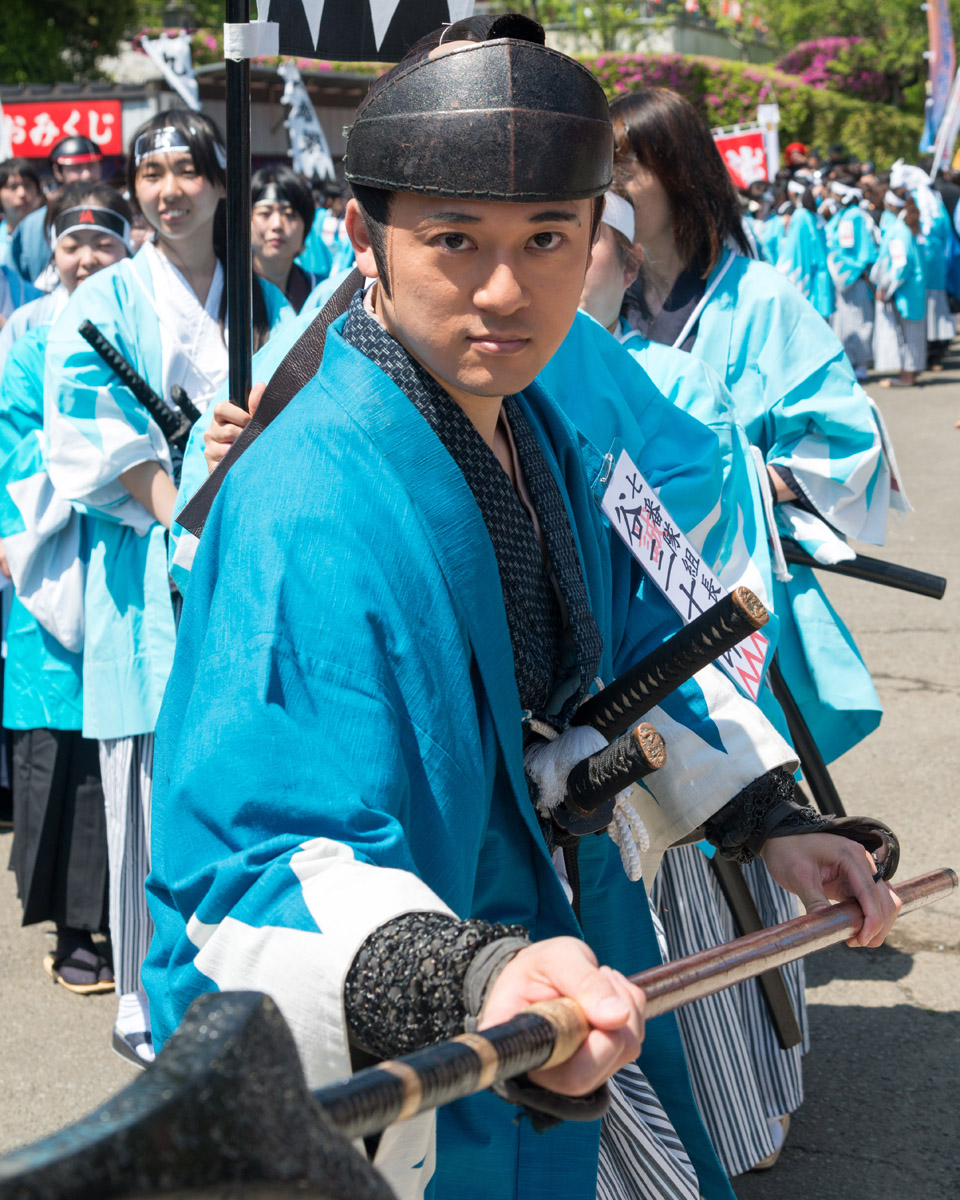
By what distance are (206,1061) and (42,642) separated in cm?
300

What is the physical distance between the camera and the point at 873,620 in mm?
6180

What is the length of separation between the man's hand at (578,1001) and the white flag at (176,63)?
14.3 ft

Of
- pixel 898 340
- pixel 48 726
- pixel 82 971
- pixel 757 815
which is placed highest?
pixel 757 815

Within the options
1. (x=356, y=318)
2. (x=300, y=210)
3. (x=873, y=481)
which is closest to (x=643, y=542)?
(x=356, y=318)

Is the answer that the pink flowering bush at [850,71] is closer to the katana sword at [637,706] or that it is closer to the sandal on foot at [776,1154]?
the sandal on foot at [776,1154]

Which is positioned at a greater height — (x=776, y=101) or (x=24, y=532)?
(x=24, y=532)

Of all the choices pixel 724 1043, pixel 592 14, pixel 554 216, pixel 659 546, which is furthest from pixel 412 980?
pixel 592 14

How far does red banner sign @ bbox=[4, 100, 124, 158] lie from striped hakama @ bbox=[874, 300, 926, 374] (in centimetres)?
807

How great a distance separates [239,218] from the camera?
204 centimetres

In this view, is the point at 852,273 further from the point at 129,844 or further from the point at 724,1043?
the point at 724,1043

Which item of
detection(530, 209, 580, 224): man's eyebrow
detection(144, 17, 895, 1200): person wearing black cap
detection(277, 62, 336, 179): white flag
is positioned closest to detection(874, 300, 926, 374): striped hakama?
detection(277, 62, 336, 179): white flag

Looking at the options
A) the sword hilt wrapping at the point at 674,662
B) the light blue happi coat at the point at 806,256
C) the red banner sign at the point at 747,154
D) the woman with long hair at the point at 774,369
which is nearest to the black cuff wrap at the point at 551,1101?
the sword hilt wrapping at the point at 674,662

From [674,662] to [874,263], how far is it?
13.0 meters

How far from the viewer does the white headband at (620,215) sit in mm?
2742
